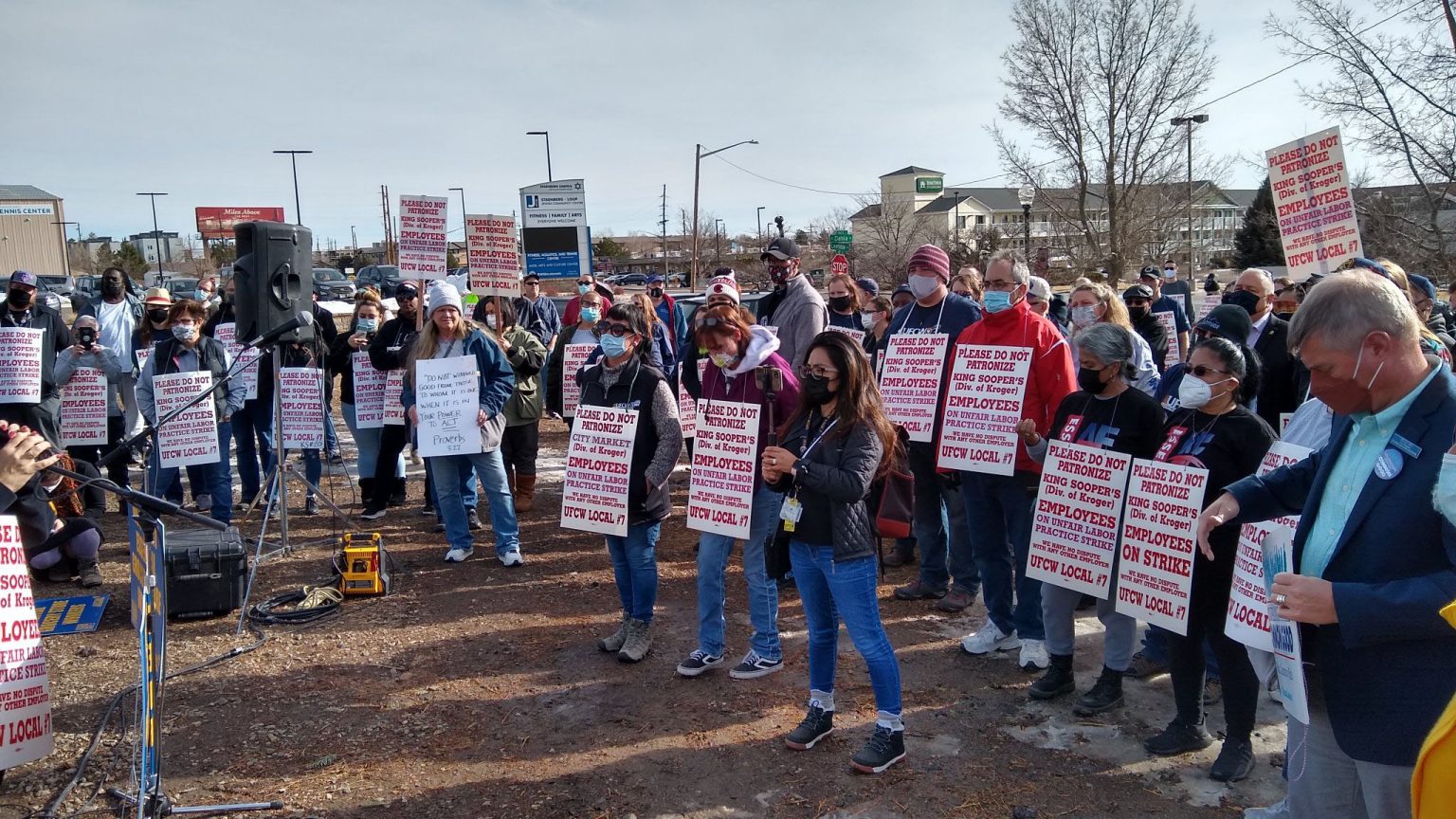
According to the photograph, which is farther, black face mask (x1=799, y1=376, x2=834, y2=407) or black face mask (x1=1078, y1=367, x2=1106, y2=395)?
black face mask (x1=1078, y1=367, x2=1106, y2=395)

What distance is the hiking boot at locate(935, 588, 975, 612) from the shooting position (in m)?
6.34

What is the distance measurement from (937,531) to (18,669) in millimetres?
5246

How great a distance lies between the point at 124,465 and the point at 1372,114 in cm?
2039

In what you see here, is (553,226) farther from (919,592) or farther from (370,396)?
(919,592)

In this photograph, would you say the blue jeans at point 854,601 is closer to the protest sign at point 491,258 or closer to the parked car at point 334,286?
the protest sign at point 491,258

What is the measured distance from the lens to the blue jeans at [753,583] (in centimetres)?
516

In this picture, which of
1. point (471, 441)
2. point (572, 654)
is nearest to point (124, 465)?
point (471, 441)

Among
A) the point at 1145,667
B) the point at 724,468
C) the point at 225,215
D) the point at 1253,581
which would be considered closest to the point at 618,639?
the point at 724,468

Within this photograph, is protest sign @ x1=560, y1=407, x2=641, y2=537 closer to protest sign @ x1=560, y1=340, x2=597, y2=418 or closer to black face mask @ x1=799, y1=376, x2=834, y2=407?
black face mask @ x1=799, y1=376, x2=834, y2=407

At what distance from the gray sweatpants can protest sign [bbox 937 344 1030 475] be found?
30.2 inches

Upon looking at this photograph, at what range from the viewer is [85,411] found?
9.55 metres

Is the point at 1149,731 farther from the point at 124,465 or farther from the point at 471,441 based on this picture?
the point at 124,465

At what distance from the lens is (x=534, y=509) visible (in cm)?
956

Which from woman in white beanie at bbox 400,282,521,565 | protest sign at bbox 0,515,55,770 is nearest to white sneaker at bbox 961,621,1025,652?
woman in white beanie at bbox 400,282,521,565
